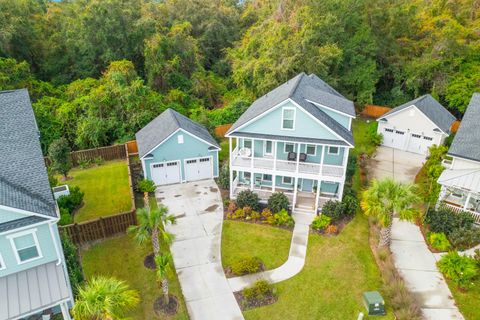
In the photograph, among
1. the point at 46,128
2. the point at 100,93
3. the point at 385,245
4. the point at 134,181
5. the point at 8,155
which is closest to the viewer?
the point at 8,155

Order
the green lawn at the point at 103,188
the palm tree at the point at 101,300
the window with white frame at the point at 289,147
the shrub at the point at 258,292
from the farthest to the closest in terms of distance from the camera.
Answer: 1. the window with white frame at the point at 289,147
2. the green lawn at the point at 103,188
3. the shrub at the point at 258,292
4. the palm tree at the point at 101,300

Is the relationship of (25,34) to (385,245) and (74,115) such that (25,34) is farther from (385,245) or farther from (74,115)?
(385,245)

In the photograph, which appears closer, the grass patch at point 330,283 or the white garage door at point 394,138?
the grass patch at point 330,283

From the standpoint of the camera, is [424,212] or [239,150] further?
[239,150]

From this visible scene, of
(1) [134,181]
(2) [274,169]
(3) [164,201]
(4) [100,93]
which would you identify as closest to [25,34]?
(4) [100,93]

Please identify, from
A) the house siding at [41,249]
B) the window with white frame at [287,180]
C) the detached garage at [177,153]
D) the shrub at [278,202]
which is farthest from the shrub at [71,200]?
the window with white frame at [287,180]

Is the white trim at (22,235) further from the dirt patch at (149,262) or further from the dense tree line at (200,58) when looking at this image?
the dense tree line at (200,58)


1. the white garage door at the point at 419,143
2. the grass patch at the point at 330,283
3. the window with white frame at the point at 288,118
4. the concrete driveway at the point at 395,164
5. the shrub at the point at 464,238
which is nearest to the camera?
the grass patch at the point at 330,283
